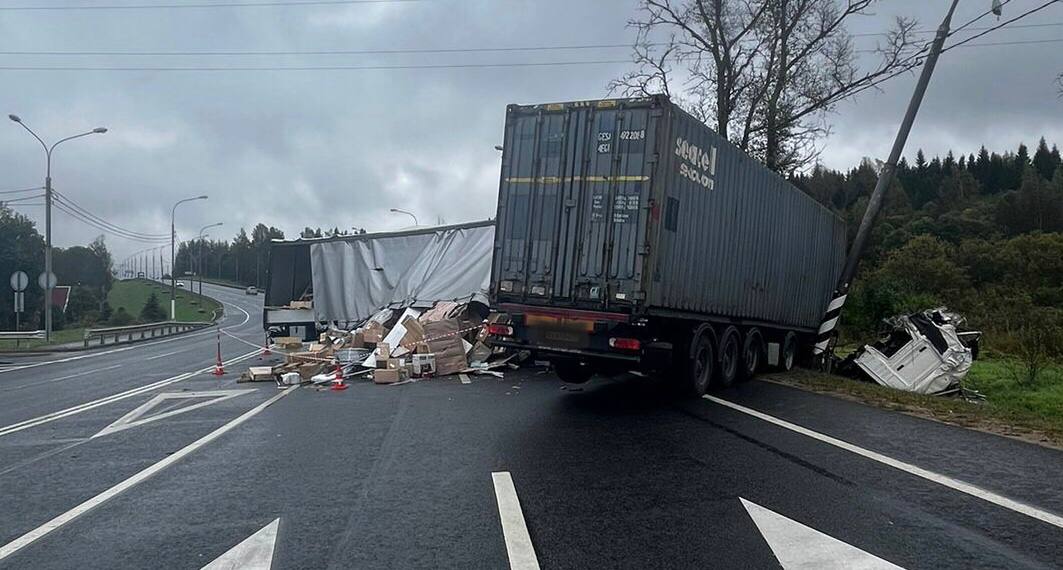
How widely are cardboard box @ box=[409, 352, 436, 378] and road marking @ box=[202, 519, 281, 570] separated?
9.66 metres

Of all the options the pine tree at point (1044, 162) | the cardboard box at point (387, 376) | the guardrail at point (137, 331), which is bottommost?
the guardrail at point (137, 331)

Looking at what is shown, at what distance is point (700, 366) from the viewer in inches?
467

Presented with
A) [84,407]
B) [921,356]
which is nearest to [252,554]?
[84,407]

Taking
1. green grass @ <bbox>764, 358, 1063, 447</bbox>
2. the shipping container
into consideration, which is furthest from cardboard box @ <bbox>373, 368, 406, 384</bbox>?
green grass @ <bbox>764, 358, 1063, 447</bbox>

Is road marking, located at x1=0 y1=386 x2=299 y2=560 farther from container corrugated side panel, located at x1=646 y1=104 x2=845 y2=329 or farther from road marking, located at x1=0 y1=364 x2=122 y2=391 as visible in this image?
road marking, located at x1=0 y1=364 x2=122 y2=391

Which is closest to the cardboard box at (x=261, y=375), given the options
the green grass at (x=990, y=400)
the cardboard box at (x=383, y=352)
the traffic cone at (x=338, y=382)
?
the traffic cone at (x=338, y=382)

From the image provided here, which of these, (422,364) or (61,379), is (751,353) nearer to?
(422,364)

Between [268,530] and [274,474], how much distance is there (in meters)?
1.73

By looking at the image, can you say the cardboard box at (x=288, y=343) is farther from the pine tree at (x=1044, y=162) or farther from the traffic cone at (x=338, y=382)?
the pine tree at (x=1044, y=162)

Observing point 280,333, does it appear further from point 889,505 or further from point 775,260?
point 889,505

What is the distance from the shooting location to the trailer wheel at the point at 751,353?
1386 centimetres

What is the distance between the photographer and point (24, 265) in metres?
52.4

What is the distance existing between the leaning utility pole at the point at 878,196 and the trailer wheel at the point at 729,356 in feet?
18.2

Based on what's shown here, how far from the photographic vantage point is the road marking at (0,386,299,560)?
17.4 feet
